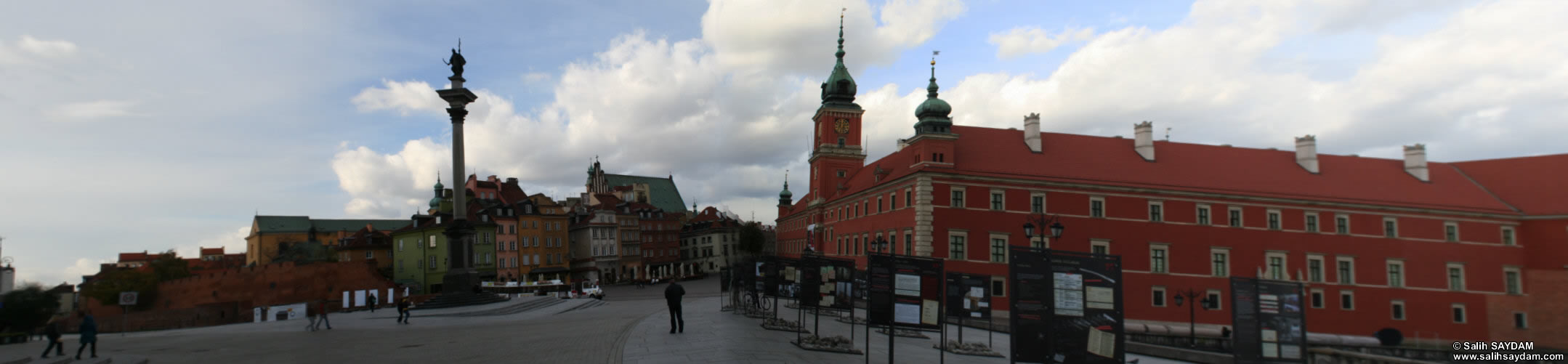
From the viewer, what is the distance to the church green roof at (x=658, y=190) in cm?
13075

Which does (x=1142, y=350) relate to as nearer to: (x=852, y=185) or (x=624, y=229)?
(x=852, y=185)

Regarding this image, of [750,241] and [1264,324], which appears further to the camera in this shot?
[750,241]

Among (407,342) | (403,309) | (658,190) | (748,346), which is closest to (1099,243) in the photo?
(748,346)

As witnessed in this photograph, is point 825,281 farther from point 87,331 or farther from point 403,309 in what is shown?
point 403,309

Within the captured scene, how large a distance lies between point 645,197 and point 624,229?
102ft

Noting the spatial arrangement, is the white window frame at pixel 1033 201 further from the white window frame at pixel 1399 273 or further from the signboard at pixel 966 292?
the signboard at pixel 966 292

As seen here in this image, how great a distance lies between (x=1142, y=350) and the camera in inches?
853

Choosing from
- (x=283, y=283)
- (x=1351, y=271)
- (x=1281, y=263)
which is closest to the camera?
(x=1281, y=263)

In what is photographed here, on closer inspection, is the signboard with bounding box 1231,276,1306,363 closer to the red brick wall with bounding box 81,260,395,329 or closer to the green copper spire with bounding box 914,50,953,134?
the green copper spire with bounding box 914,50,953,134

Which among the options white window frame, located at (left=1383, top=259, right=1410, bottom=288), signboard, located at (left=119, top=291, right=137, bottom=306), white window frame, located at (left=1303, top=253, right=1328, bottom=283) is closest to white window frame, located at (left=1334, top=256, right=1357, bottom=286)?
white window frame, located at (left=1303, top=253, right=1328, bottom=283)

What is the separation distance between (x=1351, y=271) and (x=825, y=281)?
4234cm

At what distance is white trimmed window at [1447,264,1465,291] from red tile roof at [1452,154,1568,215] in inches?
248

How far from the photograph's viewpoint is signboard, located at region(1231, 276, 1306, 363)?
12.6m

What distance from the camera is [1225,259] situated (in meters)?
44.0
